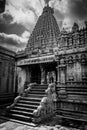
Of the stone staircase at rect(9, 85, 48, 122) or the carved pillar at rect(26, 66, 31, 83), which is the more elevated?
the carved pillar at rect(26, 66, 31, 83)

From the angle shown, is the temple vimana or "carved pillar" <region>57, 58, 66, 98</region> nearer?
the temple vimana

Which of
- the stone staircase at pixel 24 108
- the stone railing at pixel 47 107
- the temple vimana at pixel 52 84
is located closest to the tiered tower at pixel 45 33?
the temple vimana at pixel 52 84

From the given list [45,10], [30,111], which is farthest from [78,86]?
[45,10]

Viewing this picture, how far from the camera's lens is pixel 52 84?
990 centimetres

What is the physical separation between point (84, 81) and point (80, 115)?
306 centimetres

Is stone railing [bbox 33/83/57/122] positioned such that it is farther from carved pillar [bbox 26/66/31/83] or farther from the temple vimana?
carved pillar [bbox 26/66/31/83]

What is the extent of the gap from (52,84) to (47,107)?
238cm

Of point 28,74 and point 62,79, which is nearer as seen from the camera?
point 62,79

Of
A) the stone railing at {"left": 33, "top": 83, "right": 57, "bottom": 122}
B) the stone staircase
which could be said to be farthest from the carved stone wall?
the stone railing at {"left": 33, "top": 83, "right": 57, "bottom": 122}

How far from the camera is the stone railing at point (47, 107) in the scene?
7026 mm

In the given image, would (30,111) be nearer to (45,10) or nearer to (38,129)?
(38,129)

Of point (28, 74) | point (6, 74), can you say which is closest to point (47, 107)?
point (28, 74)

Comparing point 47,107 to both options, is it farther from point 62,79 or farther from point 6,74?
point 6,74

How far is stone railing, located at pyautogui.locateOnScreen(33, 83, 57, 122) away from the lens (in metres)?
7.03
